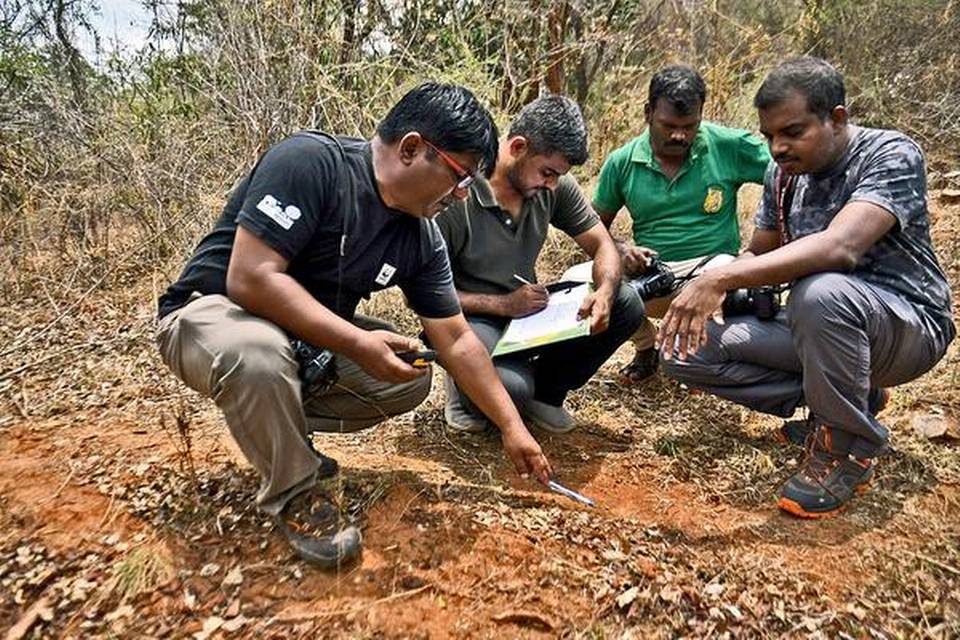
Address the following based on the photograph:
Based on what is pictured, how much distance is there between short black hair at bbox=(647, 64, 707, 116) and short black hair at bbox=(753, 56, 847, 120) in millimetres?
712

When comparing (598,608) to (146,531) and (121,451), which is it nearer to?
(146,531)

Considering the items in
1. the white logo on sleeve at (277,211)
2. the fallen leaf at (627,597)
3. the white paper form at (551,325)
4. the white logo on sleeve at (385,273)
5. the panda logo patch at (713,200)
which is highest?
the white logo on sleeve at (277,211)

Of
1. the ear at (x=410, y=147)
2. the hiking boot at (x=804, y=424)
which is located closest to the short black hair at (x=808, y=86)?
the hiking boot at (x=804, y=424)

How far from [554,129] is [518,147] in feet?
0.56

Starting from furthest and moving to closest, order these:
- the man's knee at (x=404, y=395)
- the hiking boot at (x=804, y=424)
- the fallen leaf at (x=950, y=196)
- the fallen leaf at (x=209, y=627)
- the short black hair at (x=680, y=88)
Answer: the fallen leaf at (x=950, y=196)
the short black hair at (x=680, y=88)
the hiking boot at (x=804, y=424)
the man's knee at (x=404, y=395)
the fallen leaf at (x=209, y=627)

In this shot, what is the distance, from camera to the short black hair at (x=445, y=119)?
1.80m

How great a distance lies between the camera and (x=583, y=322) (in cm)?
248

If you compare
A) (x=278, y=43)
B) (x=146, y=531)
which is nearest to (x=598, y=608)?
(x=146, y=531)

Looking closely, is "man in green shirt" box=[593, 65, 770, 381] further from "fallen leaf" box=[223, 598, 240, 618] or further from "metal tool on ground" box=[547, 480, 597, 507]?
"fallen leaf" box=[223, 598, 240, 618]

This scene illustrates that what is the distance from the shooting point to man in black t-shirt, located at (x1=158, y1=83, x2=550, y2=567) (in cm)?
175

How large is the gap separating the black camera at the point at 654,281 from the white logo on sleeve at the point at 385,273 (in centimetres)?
117

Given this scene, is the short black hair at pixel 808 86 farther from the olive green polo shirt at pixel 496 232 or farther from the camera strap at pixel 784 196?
the olive green polo shirt at pixel 496 232

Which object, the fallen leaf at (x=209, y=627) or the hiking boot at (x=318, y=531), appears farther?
the hiking boot at (x=318, y=531)

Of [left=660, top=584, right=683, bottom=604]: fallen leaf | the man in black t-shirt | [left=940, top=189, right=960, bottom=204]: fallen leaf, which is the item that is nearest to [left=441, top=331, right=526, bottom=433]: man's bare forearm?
the man in black t-shirt
